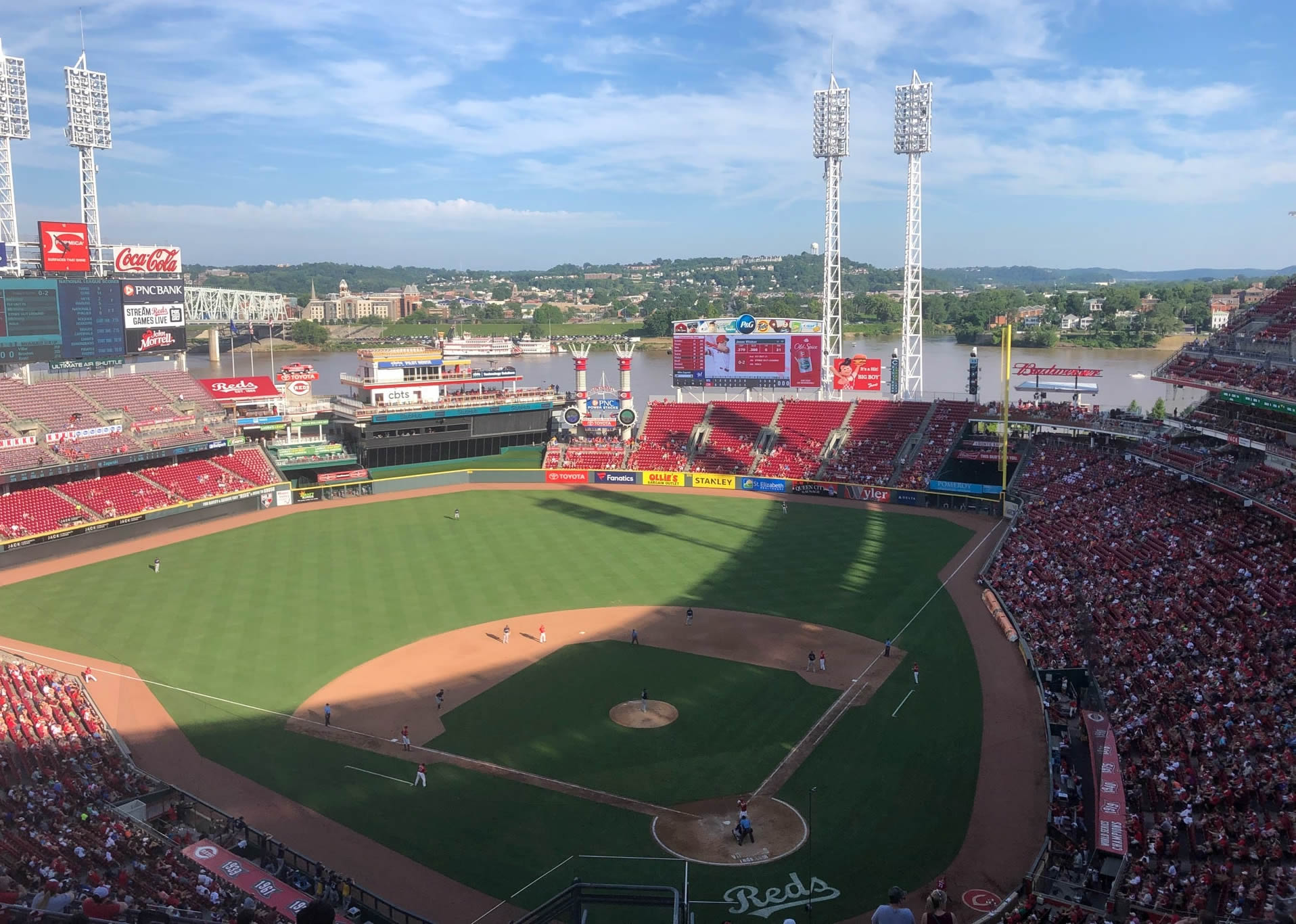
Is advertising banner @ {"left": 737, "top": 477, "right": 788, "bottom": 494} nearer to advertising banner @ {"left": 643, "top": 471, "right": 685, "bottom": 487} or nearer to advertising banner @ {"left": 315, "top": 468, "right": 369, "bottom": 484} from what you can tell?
advertising banner @ {"left": 643, "top": 471, "right": 685, "bottom": 487}

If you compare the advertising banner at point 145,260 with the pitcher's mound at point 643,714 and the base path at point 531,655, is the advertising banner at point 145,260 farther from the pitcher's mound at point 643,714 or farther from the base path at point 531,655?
the pitcher's mound at point 643,714

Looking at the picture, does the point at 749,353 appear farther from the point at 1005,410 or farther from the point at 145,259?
the point at 145,259

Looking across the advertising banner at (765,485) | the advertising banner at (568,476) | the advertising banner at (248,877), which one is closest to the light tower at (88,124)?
the advertising banner at (568,476)

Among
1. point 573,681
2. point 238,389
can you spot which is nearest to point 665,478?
point 238,389

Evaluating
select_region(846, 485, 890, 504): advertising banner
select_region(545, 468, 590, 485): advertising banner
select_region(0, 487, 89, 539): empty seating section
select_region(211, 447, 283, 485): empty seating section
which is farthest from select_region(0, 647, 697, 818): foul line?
select_region(846, 485, 890, 504): advertising banner

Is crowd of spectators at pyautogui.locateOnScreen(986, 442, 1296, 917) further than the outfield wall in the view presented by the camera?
No

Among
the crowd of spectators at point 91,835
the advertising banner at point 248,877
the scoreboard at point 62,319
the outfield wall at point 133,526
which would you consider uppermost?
the scoreboard at point 62,319
